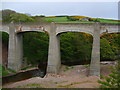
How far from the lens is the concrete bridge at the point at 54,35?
28562 mm

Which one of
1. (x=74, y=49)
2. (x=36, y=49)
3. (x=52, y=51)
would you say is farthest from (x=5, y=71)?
(x=74, y=49)

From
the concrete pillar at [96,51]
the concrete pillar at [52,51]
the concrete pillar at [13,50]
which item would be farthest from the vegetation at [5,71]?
the concrete pillar at [96,51]

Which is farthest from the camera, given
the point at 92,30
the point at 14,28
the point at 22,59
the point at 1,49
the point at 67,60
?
the point at 67,60

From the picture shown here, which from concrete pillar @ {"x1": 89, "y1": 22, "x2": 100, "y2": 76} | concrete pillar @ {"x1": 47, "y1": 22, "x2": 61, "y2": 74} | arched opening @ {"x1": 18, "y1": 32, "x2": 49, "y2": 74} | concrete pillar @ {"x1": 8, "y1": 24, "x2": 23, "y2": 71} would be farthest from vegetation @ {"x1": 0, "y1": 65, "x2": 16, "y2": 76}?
concrete pillar @ {"x1": 89, "y1": 22, "x2": 100, "y2": 76}

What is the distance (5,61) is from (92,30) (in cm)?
2075

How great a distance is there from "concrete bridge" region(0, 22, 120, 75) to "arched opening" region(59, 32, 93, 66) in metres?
9.88

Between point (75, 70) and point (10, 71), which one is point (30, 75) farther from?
point (75, 70)

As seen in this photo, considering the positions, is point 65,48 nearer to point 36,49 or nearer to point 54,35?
point 36,49

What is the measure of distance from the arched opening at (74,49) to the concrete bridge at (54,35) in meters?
9.88

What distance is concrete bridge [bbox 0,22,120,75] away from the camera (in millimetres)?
28562

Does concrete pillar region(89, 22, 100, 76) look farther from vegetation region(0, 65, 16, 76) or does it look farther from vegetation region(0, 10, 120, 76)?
vegetation region(0, 65, 16, 76)

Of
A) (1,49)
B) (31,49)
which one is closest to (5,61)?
(1,49)

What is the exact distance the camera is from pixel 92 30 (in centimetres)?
2892

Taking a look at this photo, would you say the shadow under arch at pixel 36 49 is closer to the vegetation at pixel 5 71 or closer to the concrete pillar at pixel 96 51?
the vegetation at pixel 5 71
